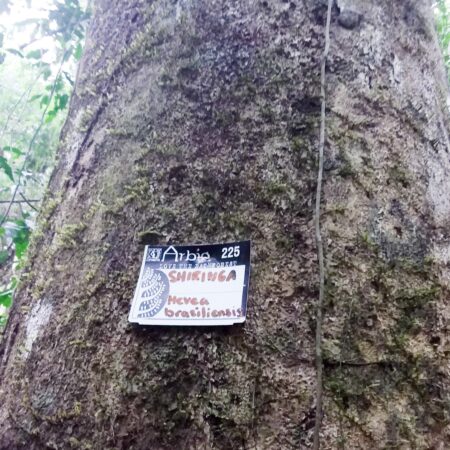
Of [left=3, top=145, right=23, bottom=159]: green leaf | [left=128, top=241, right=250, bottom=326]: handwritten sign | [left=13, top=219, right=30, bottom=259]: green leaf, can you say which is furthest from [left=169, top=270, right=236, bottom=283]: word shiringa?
[left=3, top=145, right=23, bottom=159]: green leaf

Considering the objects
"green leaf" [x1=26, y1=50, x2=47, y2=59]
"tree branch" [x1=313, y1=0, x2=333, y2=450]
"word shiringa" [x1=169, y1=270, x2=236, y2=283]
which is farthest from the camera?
"green leaf" [x1=26, y1=50, x2=47, y2=59]

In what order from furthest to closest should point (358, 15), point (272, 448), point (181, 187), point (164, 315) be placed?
point (358, 15) → point (181, 187) → point (164, 315) → point (272, 448)

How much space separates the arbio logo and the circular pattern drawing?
21 millimetres

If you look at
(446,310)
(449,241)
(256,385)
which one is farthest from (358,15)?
(256,385)

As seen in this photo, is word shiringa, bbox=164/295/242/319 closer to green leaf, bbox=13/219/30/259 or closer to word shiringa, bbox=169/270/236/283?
word shiringa, bbox=169/270/236/283

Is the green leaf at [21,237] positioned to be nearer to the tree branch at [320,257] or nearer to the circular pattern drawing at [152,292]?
the circular pattern drawing at [152,292]

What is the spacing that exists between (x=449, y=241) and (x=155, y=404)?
1.64 feet

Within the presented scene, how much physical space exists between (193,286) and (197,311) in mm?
39

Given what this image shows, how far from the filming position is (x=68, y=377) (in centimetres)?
66

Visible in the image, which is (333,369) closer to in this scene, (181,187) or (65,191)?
(181,187)

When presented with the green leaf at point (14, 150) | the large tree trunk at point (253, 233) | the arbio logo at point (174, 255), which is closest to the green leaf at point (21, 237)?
the green leaf at point (14, 150)

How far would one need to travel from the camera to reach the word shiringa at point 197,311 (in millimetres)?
625

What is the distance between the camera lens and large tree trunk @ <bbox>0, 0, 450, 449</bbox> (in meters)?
0.58

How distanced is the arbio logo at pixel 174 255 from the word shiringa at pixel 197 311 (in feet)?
0.20
